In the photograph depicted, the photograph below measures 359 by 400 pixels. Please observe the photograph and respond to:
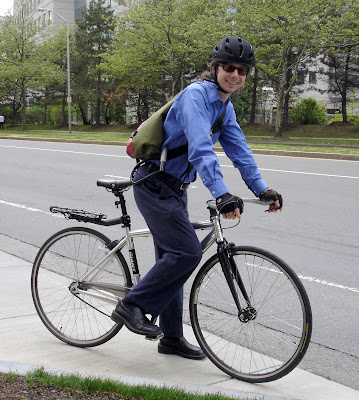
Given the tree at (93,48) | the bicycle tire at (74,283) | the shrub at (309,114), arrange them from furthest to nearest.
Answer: the tree at (93,48) < the shrub at (309,114) < the bicycle tire at (74,283)

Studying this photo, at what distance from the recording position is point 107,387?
3.16 m

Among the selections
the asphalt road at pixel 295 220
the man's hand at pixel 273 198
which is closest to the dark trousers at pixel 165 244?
the man's hand at pixel 273 198

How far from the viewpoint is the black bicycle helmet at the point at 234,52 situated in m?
3.28

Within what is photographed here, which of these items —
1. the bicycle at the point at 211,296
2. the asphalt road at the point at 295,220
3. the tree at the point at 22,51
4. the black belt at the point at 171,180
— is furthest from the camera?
the tree at the point at 22,51

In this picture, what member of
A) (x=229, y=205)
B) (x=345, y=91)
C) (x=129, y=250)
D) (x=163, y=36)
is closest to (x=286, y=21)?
(x=163, y=36)

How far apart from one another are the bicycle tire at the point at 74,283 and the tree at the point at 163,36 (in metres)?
30.1

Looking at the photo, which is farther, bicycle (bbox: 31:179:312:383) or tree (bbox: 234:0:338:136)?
tree (bbox: 234:0:338:136)

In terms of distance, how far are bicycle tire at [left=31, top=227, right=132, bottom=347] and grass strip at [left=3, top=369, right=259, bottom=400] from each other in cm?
68

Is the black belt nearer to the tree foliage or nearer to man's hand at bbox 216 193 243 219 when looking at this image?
man's hand at bbox 216 193 243 219

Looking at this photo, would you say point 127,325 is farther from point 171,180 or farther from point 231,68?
point 231,68

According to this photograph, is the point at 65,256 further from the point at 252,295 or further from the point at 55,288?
the point at 252,295

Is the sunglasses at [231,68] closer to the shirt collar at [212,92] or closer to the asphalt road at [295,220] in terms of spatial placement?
the shirt collar at [212,92]

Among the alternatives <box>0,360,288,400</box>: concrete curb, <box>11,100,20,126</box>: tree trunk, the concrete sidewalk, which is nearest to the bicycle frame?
the concrete sidewalk

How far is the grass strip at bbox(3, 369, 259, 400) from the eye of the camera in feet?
10.0
